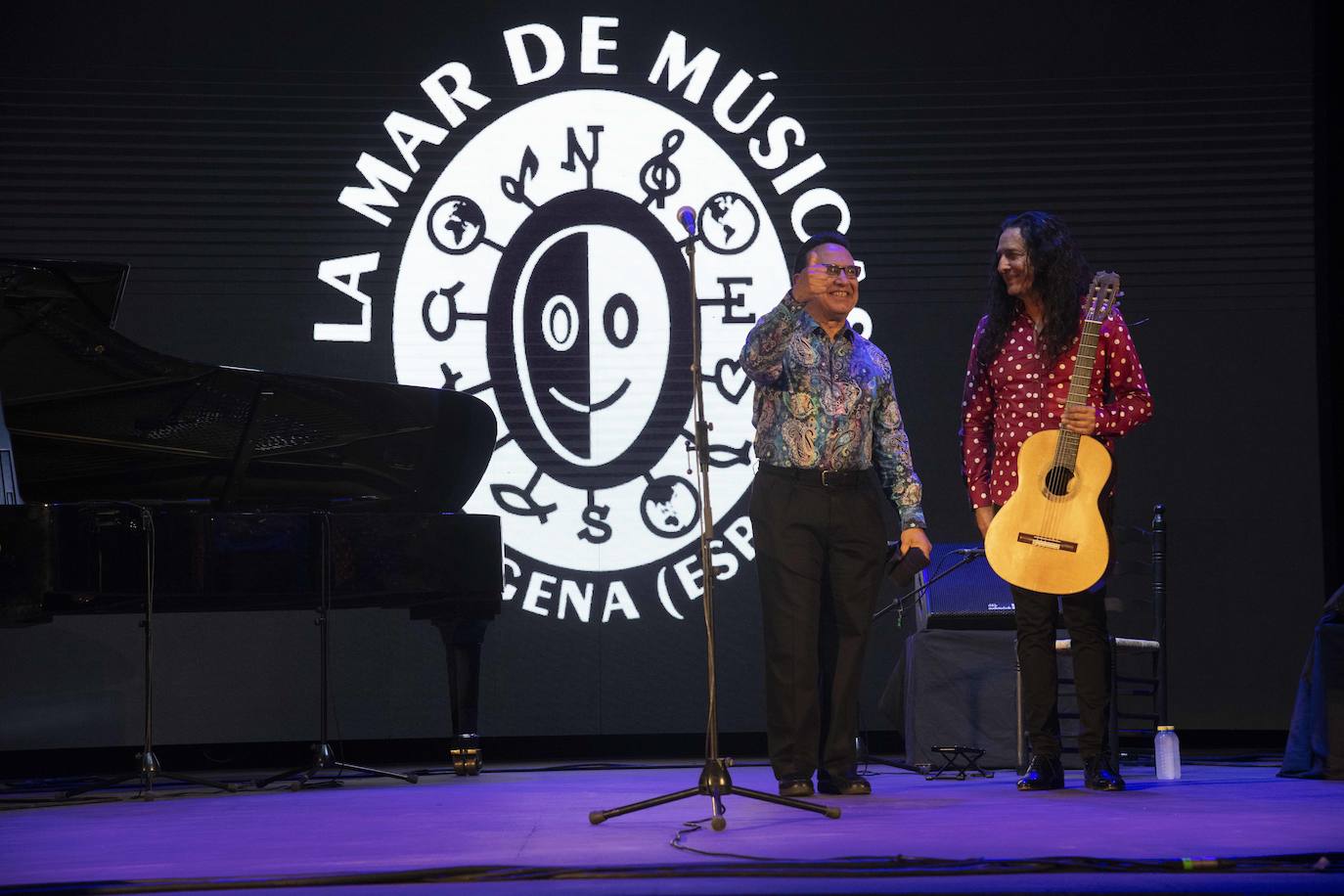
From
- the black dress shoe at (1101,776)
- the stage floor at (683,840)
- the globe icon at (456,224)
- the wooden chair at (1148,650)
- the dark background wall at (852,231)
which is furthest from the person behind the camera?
the globe icon at (456,224)

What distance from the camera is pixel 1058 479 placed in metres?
3.80

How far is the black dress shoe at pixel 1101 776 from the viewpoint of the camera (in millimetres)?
3865

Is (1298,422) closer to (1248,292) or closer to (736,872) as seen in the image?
(1248,292)

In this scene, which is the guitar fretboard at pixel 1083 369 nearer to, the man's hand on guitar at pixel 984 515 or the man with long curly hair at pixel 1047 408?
the man with long curly hair at pixel 1047 408

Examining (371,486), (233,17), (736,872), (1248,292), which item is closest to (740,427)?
(371,486)

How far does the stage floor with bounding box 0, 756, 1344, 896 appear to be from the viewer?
8.09 ft

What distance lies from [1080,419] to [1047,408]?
171 mm

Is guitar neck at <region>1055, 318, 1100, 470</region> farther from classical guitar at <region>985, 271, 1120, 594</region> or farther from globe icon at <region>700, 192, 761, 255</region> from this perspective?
globe icon at <region>700, 192, 761, 255</region>

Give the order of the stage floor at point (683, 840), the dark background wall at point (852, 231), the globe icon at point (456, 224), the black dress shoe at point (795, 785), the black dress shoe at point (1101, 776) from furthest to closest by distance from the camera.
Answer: the globe icon at point (456, 224)
the dark background wall at point (852, 231)
the black dress shoe at point (1101, 776)
the black dress shoe at point (795, 785)
the stage floor at point (683, 840)

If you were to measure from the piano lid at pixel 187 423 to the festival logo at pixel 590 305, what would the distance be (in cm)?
78

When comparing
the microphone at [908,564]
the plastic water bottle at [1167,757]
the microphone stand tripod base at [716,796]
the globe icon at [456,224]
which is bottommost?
the plastic water bottle at [1167,757]

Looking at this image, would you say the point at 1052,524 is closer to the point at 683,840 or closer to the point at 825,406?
the point at 825,406

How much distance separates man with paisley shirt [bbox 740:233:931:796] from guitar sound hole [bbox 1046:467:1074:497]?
34 cm

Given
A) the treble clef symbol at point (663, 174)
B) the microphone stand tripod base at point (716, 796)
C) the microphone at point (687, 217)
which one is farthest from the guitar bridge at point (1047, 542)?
the treble clef symbol at point (663, 174)
